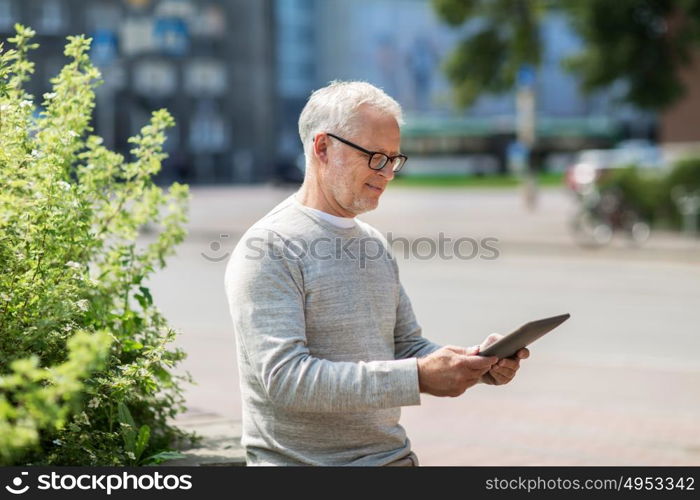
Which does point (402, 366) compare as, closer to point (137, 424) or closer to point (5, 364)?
point (5, 364)

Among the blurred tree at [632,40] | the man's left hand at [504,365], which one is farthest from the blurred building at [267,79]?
the man's left hand at [504,365]

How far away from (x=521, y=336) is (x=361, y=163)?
55 cm

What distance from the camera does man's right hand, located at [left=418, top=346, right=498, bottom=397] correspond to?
2451 millimetres

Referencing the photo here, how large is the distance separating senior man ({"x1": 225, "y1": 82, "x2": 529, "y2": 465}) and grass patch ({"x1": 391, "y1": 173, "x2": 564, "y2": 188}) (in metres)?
48.6

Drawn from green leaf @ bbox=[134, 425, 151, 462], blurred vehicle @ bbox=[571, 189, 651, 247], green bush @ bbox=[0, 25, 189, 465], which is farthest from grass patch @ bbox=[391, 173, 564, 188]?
green leaf @ bbox=[134, 425, 151, 462]

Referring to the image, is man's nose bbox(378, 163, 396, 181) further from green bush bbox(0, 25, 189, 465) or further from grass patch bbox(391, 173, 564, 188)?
grass patch bbox(391, 173, 564, 188)

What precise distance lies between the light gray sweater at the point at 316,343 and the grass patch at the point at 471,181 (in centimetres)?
4862

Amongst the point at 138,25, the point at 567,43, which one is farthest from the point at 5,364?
the point at 567,43

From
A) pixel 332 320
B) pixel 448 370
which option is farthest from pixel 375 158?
pixel 448 370

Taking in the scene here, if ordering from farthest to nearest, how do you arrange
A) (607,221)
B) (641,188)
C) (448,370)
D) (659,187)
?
(641,188)
(659,187)
(607,221)
(448,370)

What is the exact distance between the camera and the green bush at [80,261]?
9.09ft

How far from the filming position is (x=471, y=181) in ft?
186

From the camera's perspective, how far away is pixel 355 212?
8.79ft

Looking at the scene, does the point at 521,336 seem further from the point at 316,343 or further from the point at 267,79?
the point at 267,79
